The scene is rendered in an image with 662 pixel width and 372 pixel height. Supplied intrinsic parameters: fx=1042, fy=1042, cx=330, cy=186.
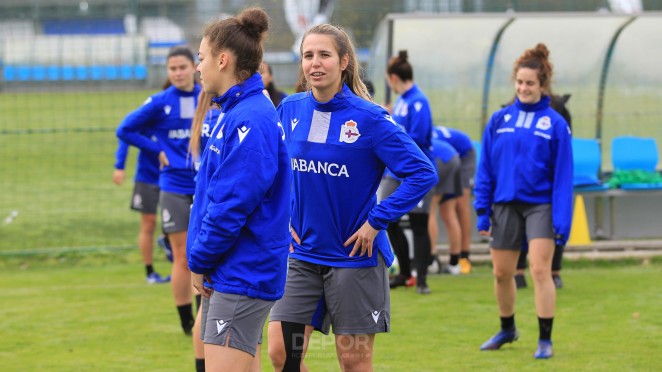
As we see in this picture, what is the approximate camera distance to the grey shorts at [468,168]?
10.9 meters

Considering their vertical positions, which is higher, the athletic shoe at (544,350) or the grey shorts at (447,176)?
the grey shorts at (447,176)

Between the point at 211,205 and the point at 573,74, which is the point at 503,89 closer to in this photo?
the point at 573,74

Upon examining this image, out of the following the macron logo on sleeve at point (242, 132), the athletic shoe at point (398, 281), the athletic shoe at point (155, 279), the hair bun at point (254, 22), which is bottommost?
the athletic shoe at point (155, 279)

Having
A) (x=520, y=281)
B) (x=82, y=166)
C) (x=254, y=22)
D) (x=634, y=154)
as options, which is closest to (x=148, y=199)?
(x=520, y=281)

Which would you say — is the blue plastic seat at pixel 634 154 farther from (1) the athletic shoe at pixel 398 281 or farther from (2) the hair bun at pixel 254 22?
(2) the hair bun at pixel 254 22

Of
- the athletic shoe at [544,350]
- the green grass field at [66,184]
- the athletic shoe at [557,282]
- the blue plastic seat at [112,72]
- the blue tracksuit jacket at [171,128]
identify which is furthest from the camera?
the blue plastic seat at [112,72]

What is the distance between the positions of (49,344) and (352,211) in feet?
A: 12.2

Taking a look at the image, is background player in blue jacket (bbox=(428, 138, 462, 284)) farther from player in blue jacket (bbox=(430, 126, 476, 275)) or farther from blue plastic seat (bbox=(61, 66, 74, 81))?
blue plastic seat (bbox=(61, 66, 74, 81))

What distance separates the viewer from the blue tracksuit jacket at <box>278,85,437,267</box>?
4879mm

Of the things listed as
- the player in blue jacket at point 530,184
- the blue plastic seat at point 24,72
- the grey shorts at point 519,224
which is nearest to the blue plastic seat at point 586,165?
the player in blue jacket at point 530,184

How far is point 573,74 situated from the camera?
39.5 ft

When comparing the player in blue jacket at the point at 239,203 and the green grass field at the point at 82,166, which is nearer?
the player in blue jacket at the point at 239,203

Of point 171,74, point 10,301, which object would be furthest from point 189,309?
point 10,301

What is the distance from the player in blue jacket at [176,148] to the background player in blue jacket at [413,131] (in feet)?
7.64
